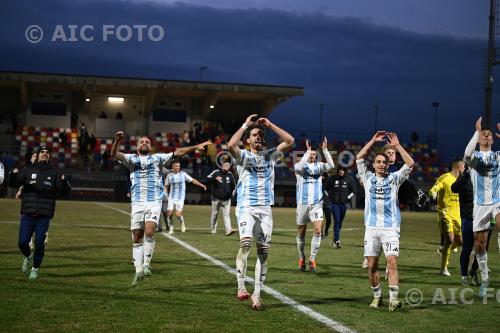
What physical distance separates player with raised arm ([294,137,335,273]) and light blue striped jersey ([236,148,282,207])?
12.7 ft

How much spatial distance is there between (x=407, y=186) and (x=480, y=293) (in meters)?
2.07

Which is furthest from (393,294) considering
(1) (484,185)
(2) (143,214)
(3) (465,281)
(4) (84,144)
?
(4) (84,144)

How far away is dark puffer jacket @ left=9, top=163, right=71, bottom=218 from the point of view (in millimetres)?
11992

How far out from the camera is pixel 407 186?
35.1 feet

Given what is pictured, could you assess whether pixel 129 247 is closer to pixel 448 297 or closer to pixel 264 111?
pixel 448 297

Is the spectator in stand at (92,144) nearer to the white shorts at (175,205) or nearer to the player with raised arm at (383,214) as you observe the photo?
the white shorts at (175,205)

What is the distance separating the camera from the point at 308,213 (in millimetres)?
14562

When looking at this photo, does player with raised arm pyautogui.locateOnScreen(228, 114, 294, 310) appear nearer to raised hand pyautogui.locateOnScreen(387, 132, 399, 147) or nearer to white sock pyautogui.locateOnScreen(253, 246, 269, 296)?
white sock pyautogui.locateOnScreen(253, 246, 269, 296)

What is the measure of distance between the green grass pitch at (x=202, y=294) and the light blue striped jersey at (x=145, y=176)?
1400 millimetres

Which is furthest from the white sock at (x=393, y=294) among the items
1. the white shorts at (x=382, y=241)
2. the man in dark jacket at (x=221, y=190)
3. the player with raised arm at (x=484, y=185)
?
the man in dark jacket at (x=221, y=190)

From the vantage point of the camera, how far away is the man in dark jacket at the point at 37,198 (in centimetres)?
1195

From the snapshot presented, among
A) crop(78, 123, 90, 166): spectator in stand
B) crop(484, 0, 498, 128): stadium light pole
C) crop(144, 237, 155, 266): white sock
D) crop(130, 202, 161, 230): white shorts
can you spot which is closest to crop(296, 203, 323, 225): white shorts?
crop(144, 237, 155, 266): white sock

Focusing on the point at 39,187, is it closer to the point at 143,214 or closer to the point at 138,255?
the point at 143,214

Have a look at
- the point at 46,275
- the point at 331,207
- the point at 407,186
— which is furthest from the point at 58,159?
the point at 407,186
